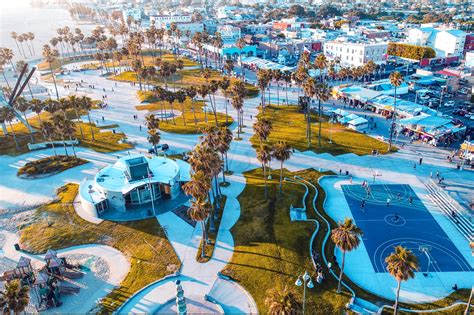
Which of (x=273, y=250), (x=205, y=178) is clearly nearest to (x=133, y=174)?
(x=205, y=178)

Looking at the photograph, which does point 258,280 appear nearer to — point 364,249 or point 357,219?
point 364,249

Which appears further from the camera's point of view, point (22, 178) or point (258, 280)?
point (22, 178)

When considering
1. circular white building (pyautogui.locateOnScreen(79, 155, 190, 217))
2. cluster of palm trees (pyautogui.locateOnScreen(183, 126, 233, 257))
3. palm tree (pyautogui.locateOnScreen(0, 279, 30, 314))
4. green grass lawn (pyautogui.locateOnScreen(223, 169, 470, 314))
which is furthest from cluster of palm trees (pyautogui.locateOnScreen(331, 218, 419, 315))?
circular white building (pyautogui.locateOnScreen(79, 155, 190, 217))

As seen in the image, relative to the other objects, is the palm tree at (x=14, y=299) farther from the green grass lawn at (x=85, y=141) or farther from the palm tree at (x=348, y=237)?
the green grass lawn at (x=85, y=141)

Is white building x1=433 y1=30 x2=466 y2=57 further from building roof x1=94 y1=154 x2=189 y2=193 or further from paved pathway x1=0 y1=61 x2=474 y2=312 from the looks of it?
building roof x1=94 y1=154 x2=189 y2=193

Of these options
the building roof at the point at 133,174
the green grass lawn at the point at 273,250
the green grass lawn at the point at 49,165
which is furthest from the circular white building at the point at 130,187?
the green grass lawn at the point at 273,250

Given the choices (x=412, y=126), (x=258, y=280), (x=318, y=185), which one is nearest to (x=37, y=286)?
(x=258, y=280)

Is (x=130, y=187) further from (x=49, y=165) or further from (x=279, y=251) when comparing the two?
(x=49, y=165)
